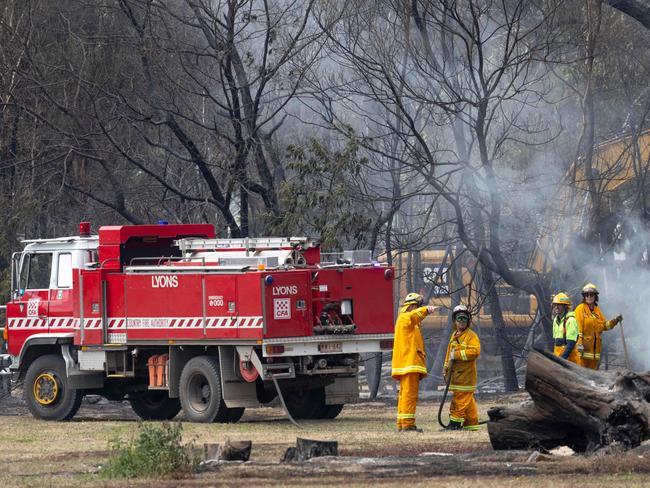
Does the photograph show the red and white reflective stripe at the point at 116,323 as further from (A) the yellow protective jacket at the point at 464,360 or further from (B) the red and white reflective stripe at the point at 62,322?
(A) the yellow protective jacket at the point at 464,360

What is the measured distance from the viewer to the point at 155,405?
18688mm

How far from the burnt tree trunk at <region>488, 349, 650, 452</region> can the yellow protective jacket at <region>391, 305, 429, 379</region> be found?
2.93 meters

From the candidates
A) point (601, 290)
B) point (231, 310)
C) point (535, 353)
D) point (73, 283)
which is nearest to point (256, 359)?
point (231, 310)

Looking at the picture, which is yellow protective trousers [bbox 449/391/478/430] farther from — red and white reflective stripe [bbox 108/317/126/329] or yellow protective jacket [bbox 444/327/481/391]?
red and white reflective stripe [bbox 108/317/126/329]

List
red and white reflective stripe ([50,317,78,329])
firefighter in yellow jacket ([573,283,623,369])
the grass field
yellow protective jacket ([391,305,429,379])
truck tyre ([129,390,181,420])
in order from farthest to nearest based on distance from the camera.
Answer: truck tyre ([129,390,181,420]) < red and white reflective stripe ([50,317,78,329]) < firefighter in yellow jacket ([573,283,623,369]) < yellow protective jacket ([391,305,429,379]) < the grass field

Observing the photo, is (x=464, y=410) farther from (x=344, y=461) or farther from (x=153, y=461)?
(x=153, y=461)

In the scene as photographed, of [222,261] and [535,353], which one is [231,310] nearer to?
[222,261]

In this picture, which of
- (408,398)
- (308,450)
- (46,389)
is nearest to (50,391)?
(46,389)

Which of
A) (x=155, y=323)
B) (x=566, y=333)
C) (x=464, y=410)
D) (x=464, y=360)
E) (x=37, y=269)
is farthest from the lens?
(x=37, y=269)

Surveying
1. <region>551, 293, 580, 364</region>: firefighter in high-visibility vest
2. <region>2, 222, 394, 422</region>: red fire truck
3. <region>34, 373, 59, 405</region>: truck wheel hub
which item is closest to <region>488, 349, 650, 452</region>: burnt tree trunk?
<region>551, 293, 580, 364</region>: firefighter in high-visibility vest

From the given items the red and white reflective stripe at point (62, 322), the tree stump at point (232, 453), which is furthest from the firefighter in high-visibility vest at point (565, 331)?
the red and white reflective stripe at point (62, 322)

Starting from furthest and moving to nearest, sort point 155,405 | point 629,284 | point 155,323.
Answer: point 629,284, point 155,405, point 155,323

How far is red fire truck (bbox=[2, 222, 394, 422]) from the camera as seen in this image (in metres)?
16.1

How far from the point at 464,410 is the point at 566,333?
1598 millimetres
